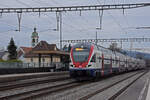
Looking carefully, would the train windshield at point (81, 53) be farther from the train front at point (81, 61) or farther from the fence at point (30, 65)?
the fence at point (30, 65)

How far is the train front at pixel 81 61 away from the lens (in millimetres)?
22844

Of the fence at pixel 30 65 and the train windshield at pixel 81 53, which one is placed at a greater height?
the train windshield at pixel 81 53

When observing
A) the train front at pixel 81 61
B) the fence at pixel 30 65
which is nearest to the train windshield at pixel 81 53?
the train front at pixel 81 61

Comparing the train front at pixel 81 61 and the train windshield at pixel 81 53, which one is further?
the train windshield at pixel 81 53

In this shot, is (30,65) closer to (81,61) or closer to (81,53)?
(81,53)

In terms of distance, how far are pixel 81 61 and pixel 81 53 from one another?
777 mm

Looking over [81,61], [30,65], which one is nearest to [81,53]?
[81,61]

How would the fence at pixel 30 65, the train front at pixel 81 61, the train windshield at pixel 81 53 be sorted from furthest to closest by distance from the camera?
the fence at pixel 30 65, the train windshield at pixel 81 53, the train front at pixel 81 61

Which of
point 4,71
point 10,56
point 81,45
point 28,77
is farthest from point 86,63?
point 10,56

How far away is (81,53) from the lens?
23.5 metres

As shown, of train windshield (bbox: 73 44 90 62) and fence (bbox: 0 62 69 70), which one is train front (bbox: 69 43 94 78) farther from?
fence (bbox: 0 62 69 70)

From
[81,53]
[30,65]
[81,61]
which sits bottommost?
[30,65]

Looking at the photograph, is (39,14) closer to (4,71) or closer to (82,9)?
(82,9)

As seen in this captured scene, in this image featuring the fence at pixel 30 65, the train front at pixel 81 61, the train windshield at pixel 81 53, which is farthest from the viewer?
the fence at pixel 30 65
